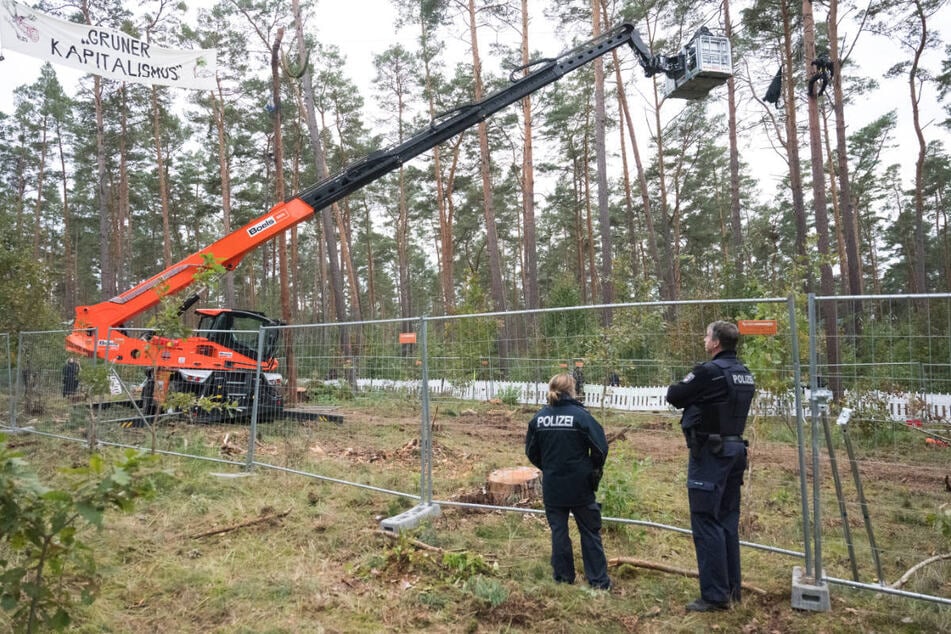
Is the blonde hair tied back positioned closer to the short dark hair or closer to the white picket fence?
the white picket fence

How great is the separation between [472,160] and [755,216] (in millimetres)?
28465

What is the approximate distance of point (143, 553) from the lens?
4496 millimetres

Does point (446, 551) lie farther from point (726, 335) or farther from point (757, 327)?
point (757, 327)

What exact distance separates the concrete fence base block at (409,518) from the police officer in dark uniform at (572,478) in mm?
1421

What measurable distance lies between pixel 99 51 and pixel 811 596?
9.21m

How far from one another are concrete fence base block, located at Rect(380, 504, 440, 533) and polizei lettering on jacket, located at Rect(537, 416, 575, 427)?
162cm

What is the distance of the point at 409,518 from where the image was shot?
193 inches

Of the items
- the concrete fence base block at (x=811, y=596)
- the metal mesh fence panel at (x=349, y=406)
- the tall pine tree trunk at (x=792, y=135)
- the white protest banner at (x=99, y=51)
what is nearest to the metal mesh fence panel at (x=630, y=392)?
the concrete fence base block at (x=811, y=596)

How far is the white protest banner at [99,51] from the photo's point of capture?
635 centimetres

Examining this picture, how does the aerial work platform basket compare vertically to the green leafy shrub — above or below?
above

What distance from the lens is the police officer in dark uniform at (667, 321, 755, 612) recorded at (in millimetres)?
3516

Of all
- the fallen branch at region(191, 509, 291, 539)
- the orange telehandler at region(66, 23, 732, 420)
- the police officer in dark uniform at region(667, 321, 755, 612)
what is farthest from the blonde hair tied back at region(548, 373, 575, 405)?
the orange telehandler at region(66, 23, 732, 420)

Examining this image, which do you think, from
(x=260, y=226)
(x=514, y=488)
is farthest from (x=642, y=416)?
(x=260, y=226)

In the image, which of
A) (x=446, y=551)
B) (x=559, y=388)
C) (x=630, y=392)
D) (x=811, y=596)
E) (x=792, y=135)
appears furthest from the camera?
(x=792, y=135)
